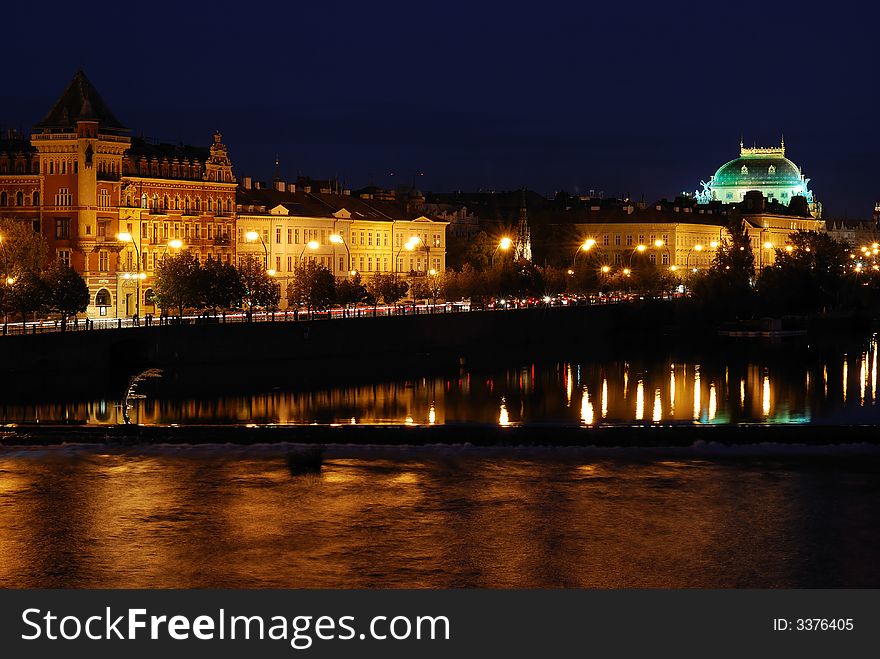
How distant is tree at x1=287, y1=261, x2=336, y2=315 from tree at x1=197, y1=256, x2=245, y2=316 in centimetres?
795

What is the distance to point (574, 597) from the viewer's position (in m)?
29.1

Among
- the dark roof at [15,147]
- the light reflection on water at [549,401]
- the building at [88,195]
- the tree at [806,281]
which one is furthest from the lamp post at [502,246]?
the dark roof at [15,147]

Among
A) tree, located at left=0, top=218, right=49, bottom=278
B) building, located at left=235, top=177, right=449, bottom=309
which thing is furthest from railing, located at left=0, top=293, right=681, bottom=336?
building, located at left=235, top=177, right=449, bottom=309

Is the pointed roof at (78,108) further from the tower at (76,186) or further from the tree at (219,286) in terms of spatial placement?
the tree at (219,286)

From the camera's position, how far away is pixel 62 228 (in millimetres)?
96562

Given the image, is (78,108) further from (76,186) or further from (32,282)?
(32,282)

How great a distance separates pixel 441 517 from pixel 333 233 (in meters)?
89.6

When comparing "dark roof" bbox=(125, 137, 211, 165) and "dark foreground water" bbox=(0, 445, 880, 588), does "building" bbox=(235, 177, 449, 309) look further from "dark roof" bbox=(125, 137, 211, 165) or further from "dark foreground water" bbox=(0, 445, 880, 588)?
"dark foreground water" bbox=(0, 445, 880, 588)

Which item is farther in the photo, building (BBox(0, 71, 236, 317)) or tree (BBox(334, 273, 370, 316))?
tree (BBox(334, 273, 370, 316))

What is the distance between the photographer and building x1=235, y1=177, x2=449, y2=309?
117500mm

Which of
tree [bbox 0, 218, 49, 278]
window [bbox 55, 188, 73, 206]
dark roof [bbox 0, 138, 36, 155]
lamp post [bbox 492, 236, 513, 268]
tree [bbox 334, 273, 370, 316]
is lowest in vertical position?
tree [bbox 334, 273, 370, 316]

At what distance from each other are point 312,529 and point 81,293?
2023 inches

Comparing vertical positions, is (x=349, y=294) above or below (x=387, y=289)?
below

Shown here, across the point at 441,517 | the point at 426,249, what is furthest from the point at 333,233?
the point at 441,517
